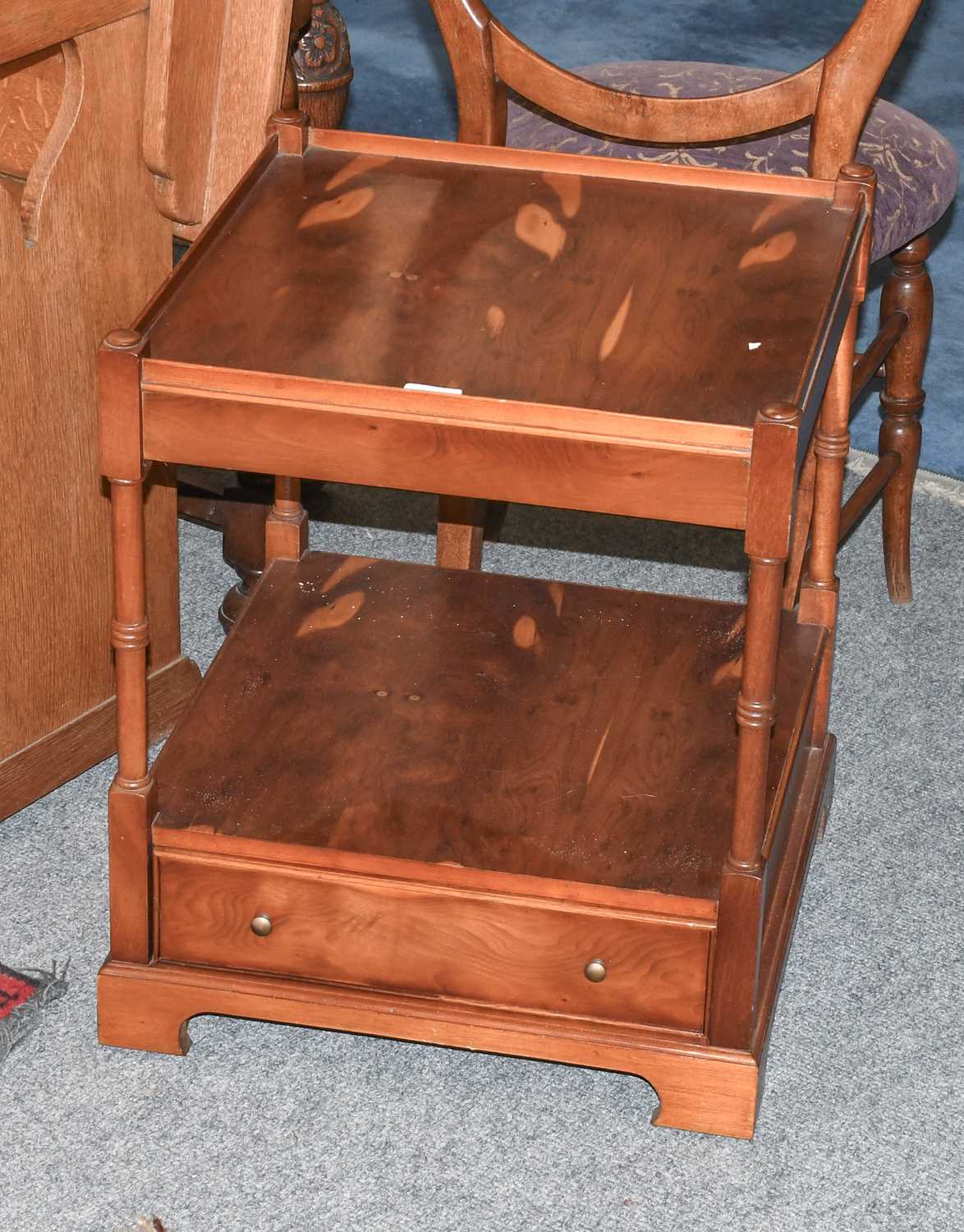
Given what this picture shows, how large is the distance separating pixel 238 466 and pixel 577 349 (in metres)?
0.29

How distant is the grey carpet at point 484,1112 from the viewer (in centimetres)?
174

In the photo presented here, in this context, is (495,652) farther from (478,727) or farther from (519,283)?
(519,283)

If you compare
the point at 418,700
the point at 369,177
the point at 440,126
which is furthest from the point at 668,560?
the point at 440,126

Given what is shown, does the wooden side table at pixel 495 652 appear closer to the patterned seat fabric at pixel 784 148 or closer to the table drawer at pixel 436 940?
the table drawer at pixel 436 940

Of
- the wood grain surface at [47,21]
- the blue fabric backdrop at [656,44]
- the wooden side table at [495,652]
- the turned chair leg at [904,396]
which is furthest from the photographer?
the blue fabric backdrop at [656,44]

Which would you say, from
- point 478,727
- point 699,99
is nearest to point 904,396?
point 699,99

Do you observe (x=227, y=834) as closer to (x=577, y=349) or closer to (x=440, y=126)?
(x=577, y=349)

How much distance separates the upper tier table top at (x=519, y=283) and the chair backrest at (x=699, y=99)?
111 mm

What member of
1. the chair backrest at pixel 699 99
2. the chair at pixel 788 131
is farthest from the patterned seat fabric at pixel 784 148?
the chair backrest at pixel 699 99

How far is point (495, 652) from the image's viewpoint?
6.57ft

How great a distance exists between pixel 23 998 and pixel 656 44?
10.5 ft

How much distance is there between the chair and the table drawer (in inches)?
Answer: 26.7

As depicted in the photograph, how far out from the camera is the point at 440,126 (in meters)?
3.93

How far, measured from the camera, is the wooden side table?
1.49 metres
